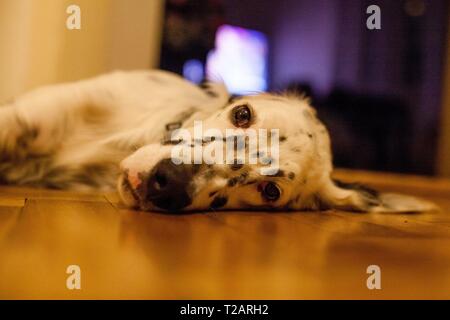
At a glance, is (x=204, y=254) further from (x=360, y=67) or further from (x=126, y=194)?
(x=360, y=67)

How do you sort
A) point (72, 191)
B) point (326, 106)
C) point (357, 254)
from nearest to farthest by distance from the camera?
point (357, 254) → point (72, 191) → point (326, 106)

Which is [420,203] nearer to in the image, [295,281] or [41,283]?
[295,281]

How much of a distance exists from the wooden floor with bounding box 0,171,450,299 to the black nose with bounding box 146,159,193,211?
5 centimetres

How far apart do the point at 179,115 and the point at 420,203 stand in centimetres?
128

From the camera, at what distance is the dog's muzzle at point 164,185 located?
178 cm

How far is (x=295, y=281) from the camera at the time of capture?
1127mm

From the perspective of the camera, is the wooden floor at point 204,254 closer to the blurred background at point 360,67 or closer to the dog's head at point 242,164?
the dog's head at point 242,164

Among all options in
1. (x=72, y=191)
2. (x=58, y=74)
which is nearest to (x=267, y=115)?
(x=72, y=191)

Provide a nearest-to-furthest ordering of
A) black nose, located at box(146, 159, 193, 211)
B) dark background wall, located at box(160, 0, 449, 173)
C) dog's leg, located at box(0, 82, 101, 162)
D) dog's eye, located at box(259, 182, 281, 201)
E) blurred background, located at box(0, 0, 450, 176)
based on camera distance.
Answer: black nose, located at box(146, 159, 193, 211)
dog's eye, located at box(259, 182, 281, 201)
dog's leg, located at box(0, 82, 101, 162)
blurred background, located at box(0, 0, 450, 176)
dark background wall, located at box(160, 0, 449, 173)

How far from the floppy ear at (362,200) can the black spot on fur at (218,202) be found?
561mm

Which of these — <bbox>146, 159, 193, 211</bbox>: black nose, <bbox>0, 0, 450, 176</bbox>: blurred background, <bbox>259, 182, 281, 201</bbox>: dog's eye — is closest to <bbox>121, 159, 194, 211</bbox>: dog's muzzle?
<bbox>146, 159, 193, 211</bbox>: black nose

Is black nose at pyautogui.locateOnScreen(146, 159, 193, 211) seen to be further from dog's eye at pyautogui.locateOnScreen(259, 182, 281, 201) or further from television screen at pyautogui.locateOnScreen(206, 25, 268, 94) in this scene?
television screen at pyautogui.locateOnScreen(206, 25, 268, 94)

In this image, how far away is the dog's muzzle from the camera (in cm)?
178

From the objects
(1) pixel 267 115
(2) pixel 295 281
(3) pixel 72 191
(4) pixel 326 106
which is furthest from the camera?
(4) pixel 326 106
